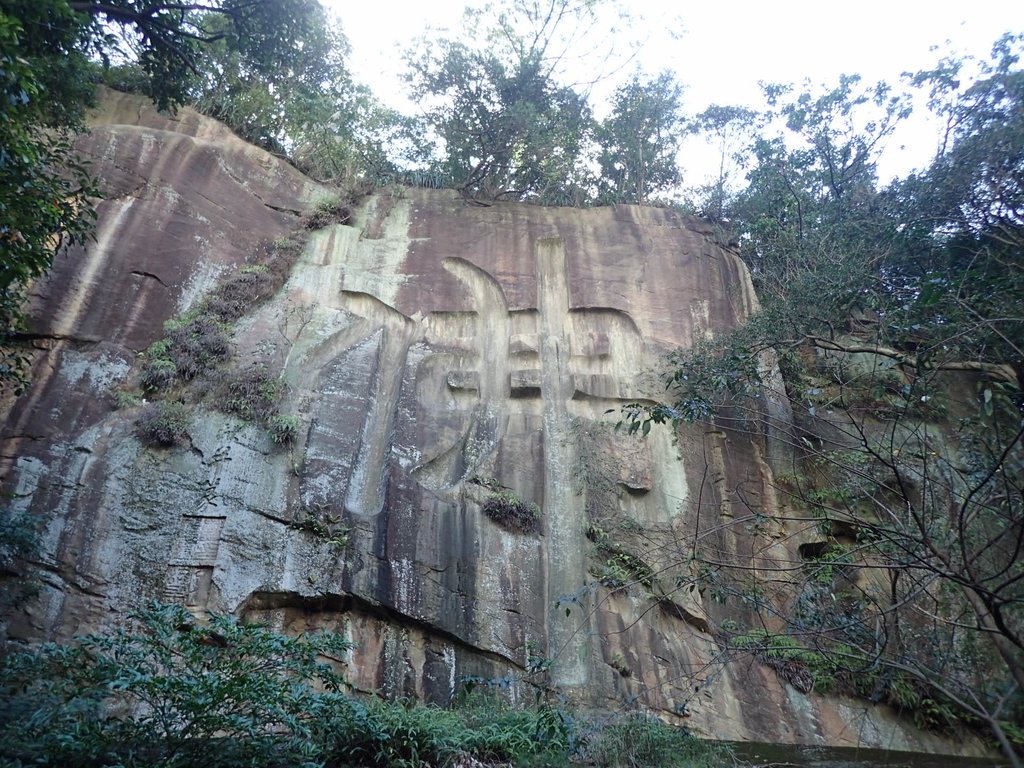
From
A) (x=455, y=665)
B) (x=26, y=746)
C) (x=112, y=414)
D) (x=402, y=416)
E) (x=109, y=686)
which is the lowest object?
(x=26, y=746)

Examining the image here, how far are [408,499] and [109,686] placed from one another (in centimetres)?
508

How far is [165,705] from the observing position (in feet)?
17.5

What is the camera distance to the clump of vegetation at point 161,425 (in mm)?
9297

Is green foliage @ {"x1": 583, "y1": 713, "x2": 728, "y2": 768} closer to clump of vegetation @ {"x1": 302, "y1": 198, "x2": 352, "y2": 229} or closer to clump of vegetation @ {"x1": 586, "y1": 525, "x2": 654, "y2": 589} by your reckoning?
clump of vegetation @ {"x1": 586, "y1": 525, "x2": 654, "y2": 589}

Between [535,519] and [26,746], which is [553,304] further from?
[26,746]

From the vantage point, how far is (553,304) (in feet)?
42.6

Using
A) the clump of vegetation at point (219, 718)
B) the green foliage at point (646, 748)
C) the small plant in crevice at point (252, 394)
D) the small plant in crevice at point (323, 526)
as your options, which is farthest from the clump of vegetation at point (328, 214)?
the green foliage at point (646, 748)

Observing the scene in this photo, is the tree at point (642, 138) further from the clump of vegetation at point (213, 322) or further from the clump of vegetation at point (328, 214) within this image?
the clump of vegetation at point (213, 322)

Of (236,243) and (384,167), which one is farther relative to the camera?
(384,167)

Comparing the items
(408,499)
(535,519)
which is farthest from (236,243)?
(535,519)

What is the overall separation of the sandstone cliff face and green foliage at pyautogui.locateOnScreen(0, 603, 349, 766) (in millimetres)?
2660

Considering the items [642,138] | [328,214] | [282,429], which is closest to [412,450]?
[282,429]

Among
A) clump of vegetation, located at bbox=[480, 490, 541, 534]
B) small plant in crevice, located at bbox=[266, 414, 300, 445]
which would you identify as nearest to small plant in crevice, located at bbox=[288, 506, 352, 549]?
small plant in crevice, located at bbox=[266, 414, 300, 445]

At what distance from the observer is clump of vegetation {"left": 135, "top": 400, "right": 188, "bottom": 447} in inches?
366
